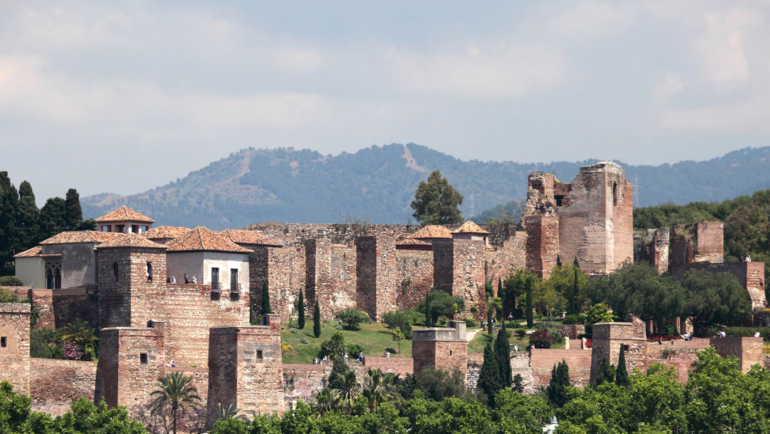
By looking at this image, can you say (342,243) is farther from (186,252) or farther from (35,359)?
(35,359)

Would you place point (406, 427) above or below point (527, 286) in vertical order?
below

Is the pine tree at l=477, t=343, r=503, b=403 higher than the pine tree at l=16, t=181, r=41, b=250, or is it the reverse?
the pine tree at l=16, t=181, r=41, b=250

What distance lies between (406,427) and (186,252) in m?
13.7

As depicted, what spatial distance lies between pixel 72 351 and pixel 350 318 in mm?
16062

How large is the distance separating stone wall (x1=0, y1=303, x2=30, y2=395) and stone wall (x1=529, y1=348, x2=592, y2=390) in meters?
23.0

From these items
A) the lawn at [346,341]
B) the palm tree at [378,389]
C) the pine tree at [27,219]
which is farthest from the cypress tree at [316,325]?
the pine tree at [27,219]

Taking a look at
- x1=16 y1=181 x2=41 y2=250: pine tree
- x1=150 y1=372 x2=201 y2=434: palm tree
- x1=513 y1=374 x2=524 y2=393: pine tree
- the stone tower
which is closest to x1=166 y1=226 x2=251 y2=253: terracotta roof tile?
the stone tower

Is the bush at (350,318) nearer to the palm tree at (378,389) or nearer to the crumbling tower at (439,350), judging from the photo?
the crumbling tower at (439,350)

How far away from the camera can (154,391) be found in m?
52.5

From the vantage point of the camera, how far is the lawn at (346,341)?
2372 inches

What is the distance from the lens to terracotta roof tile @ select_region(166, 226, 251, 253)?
59375 mm

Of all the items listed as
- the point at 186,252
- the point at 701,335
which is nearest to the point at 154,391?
the point at 186,252

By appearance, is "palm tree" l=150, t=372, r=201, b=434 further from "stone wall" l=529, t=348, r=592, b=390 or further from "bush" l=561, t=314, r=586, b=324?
"bush" l=561, t=314, r=586, b=324

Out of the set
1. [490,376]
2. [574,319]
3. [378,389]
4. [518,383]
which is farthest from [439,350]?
[574,319]
